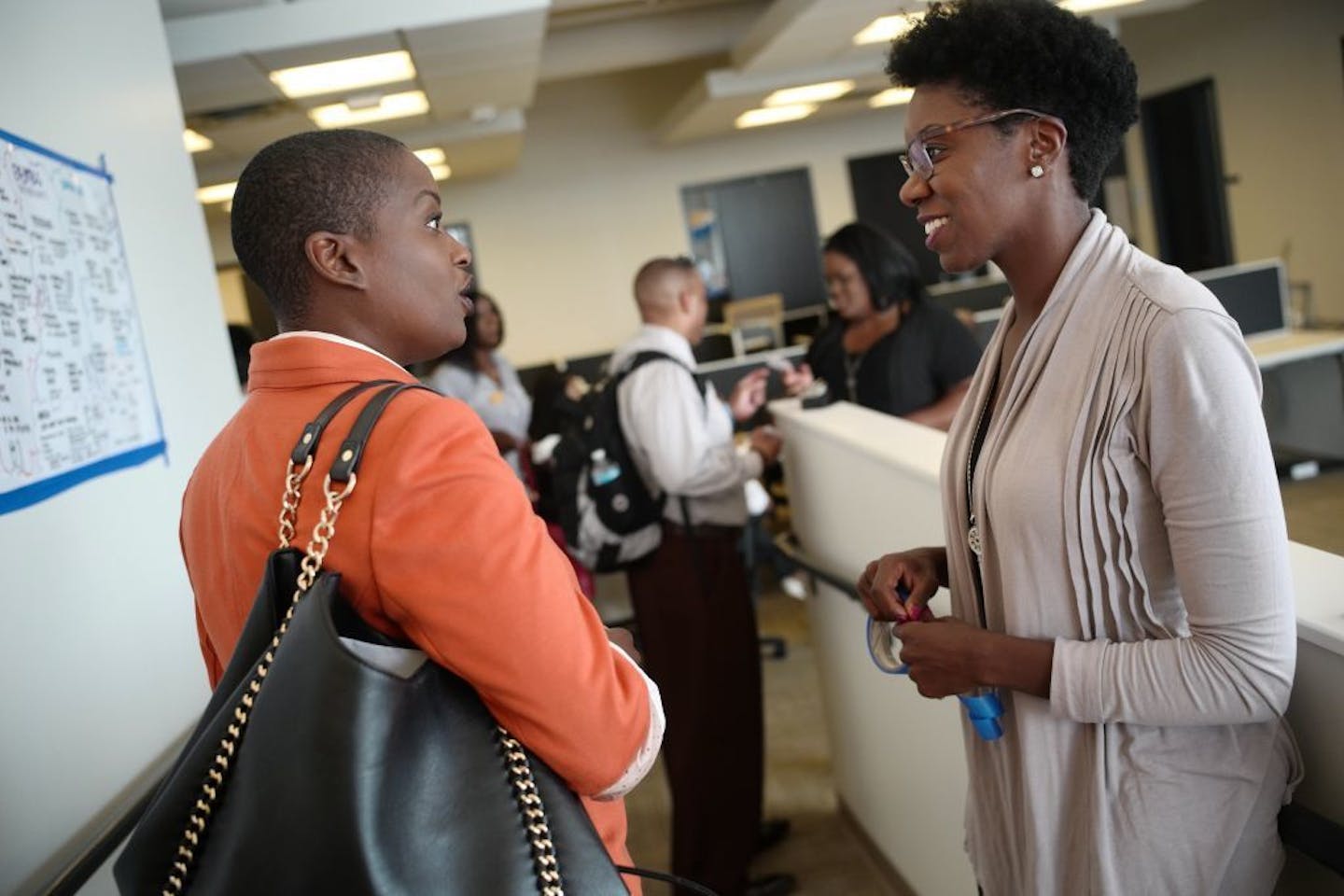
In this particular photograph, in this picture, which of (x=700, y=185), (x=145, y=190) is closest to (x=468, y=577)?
(x=145, y=190)

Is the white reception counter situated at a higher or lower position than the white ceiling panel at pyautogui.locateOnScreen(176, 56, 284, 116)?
lower

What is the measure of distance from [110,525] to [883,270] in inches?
87.3

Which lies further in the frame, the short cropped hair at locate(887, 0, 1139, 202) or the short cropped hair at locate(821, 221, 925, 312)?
the short cropped hair at locate(821, 221, 925, 312)

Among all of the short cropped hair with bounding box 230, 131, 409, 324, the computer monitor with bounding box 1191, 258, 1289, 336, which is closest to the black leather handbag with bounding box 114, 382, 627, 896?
the short cropped hair with bounding box 230, 131, 409, 324

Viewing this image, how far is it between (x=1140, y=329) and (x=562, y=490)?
2.22 m

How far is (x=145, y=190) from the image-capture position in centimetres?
265

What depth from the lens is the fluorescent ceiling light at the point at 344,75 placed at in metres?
5.16

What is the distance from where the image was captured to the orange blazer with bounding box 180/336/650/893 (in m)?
1.01

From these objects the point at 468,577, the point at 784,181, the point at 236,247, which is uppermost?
the point at 784,181

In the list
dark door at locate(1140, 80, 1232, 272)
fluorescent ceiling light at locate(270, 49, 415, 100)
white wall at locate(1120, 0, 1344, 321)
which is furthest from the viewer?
dark door at locate(1140, 80, 1232, 272)

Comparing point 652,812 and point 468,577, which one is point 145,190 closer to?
point 468,577

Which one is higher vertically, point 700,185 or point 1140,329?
point 700,185

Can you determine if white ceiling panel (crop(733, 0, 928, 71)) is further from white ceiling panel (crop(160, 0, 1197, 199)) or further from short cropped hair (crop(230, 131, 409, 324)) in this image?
short cropped hair (crop(230, 131, 409, 324))

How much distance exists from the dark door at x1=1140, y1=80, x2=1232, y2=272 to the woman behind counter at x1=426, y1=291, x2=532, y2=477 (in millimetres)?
7258
